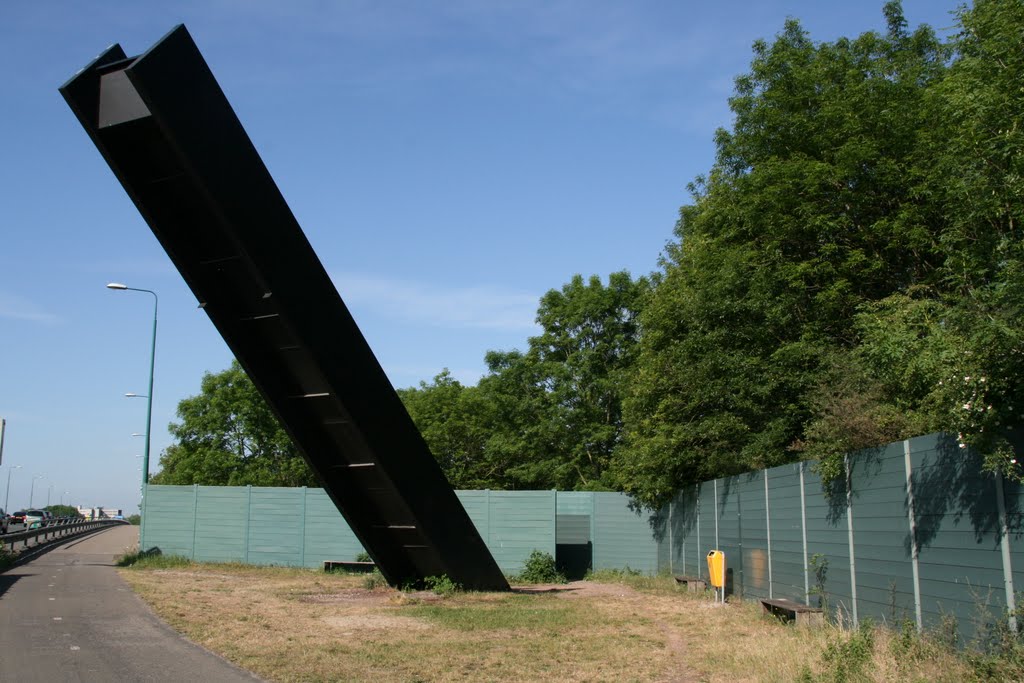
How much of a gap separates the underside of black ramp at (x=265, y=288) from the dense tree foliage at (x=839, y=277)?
25.5 ft

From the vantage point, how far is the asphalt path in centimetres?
939

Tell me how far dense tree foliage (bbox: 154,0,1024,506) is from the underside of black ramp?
7.76m

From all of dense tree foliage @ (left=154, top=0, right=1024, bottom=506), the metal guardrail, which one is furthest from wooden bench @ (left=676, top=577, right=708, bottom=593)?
the metal guardrail

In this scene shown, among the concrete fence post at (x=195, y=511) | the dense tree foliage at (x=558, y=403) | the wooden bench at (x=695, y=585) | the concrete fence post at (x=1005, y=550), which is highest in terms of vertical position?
the dense tree foliage at (x=558, y=403)

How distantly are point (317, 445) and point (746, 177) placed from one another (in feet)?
58.8

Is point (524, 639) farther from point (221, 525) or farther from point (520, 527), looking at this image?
point (221, 525)

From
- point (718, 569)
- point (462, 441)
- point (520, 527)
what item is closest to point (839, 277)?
point (718, 569)

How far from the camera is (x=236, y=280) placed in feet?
46.0

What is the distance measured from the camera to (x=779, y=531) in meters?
16.1

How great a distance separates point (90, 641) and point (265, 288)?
222 inches

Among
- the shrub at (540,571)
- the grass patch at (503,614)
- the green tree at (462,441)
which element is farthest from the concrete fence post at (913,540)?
the green tree at (462,441)

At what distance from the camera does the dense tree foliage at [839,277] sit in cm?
941

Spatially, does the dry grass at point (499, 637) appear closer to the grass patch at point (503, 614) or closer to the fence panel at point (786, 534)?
the grass patch at point (503, 614)

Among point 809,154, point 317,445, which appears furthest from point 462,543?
point 809,154
